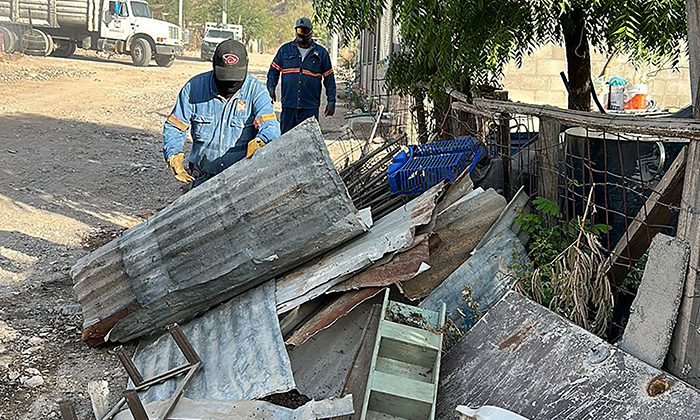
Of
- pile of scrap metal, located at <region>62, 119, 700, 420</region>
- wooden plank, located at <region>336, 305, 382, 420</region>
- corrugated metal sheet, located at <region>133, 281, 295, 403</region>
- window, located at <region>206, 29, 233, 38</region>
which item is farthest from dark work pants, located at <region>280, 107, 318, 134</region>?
window, located at <region>206, 29, 233, 38</region>

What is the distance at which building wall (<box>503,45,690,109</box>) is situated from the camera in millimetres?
12273

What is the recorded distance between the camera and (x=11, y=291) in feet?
17.0

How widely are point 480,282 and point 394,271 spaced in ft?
1.94

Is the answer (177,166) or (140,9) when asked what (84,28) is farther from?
(177,166)

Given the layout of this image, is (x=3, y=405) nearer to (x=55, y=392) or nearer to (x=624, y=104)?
(x=55, y=392)

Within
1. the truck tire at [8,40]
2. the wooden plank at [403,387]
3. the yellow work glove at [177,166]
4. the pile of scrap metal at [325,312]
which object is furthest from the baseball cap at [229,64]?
the truck tire at [8,40]

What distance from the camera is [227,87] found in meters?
5.09

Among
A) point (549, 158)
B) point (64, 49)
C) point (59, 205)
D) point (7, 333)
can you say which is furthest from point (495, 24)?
point (64, 49)

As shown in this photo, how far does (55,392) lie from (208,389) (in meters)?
0.92

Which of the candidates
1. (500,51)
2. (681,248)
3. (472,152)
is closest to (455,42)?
(500,51)

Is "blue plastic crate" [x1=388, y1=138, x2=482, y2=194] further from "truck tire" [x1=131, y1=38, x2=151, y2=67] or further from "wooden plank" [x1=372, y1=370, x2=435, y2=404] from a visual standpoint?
"truck tire" [x1=131, y1=38, x2=151, y2=67]

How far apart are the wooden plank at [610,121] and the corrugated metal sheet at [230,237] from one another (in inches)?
46.5

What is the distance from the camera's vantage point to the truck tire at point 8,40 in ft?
80.9

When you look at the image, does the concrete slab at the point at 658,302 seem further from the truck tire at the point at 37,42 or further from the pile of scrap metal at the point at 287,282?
the truck tire at the point at 37,42
